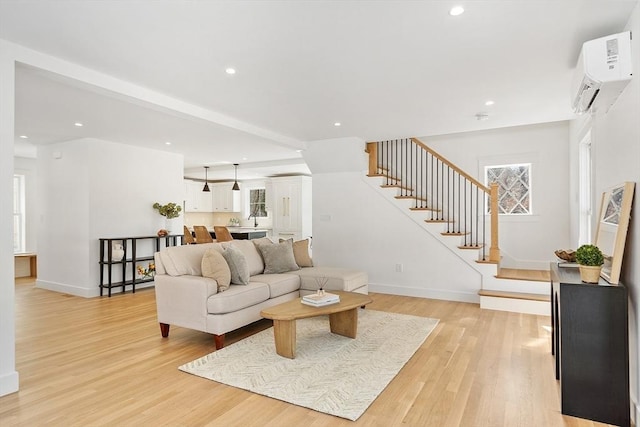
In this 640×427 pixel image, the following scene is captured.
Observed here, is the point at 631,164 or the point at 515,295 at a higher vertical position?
the point at 631,164

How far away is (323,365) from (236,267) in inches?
56.8

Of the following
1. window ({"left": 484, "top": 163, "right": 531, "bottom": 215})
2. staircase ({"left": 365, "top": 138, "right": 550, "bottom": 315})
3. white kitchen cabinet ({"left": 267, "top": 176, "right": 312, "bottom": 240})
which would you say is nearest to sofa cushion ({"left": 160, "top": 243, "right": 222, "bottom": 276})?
staircase ({"left": 365, "top": 138, "right": 550, "bottom": 315})

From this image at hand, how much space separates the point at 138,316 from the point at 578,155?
6.14m

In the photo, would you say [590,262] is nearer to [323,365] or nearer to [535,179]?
[323,365]

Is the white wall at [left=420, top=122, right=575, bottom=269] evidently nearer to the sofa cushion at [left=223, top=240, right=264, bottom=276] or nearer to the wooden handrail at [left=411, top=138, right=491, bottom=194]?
the wooden handrail at [left=411, top=138, right=491, bottom=194]

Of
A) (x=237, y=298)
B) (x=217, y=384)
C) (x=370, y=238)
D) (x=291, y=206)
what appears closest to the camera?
(x=217, y=384)

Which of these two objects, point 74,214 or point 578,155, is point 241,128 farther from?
point 578,155

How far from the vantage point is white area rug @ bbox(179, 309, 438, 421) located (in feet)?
8.30

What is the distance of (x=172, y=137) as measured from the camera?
5.71 m

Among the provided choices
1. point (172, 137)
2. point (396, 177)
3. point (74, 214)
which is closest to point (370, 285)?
point (396, 177)

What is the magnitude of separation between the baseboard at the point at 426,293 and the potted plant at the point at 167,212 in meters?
3.84

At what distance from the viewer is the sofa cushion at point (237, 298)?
11.3ft

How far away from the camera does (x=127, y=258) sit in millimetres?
6227

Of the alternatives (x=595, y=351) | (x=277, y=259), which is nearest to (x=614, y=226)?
(x=595, y=351)
